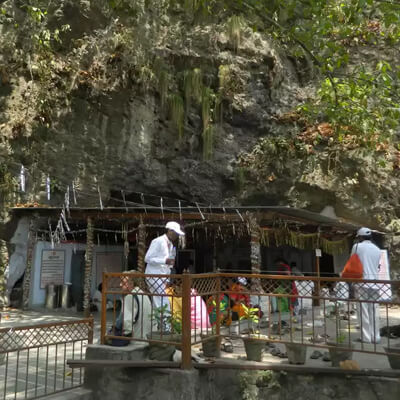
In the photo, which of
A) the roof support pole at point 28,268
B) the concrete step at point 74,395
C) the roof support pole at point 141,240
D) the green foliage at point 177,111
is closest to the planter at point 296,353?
the concrete step at point 74,395

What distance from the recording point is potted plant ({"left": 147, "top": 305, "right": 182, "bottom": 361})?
497cm

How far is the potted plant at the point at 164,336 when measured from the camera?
497 cm

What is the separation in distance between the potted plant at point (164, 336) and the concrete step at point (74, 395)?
840mm

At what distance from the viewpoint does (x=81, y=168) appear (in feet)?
48.2

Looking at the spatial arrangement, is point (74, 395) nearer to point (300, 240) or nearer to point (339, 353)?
point (339, 353)

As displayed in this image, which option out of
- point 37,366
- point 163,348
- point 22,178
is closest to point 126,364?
point 163,348

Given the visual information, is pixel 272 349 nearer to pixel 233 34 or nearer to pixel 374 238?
pixel 374 238

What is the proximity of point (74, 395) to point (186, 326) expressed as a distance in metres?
1.49

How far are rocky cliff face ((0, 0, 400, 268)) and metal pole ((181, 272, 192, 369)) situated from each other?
10544mm

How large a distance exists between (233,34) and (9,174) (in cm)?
1036

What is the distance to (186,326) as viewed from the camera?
191 inches

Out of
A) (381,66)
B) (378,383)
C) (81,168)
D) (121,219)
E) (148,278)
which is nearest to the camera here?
(378,383)

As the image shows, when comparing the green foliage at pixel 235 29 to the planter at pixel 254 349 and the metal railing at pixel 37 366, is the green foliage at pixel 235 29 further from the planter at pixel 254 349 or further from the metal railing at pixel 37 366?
the planter at pixel 254 349

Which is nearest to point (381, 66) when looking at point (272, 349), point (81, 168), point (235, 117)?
point (272, 349)
